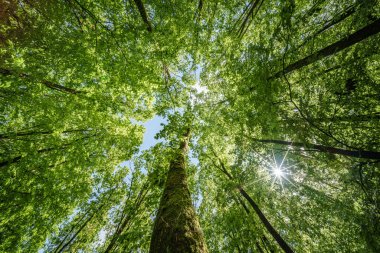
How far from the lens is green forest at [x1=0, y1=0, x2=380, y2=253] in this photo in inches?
151

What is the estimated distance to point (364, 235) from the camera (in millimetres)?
4172

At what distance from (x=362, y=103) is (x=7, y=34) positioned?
10793 millimetres

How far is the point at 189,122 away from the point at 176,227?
341 centimetres

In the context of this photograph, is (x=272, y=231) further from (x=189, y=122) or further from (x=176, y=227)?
(x=176, y=227)

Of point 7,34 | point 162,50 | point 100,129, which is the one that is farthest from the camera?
point 100,129

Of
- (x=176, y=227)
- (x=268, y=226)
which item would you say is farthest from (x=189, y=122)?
(x=268, y=226)

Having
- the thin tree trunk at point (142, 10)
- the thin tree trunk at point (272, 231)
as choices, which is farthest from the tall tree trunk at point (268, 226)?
the thin tree trunk at point (142, 10)

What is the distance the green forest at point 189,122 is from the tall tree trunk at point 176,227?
1.8 inches

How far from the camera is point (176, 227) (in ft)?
7.60

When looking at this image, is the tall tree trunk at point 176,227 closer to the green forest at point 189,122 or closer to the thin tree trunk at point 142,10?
the green forest at point 189,122

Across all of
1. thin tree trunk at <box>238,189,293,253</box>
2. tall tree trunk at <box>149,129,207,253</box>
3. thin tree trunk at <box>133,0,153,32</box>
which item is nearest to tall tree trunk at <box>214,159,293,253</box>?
thin tree trunk at <box>238,189,293,253</box>

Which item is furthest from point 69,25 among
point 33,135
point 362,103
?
point 362,103

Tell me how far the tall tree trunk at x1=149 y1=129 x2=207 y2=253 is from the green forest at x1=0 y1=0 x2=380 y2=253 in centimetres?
5

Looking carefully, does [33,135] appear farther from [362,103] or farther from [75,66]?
[362,103]
